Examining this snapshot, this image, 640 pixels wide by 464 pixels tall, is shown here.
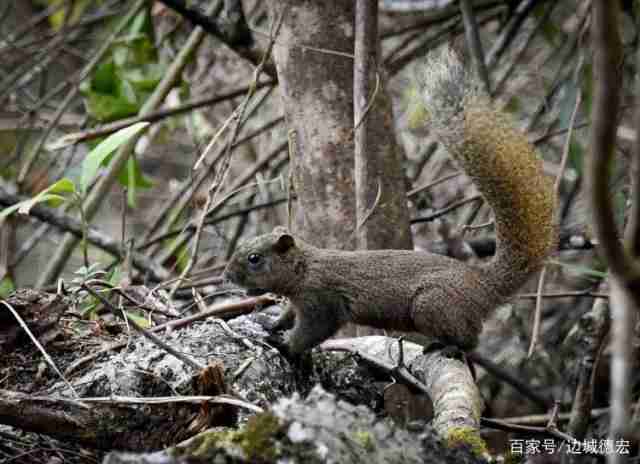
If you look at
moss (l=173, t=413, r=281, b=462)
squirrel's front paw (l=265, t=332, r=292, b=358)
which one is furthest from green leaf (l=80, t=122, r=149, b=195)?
moss (l=173, t=413, r=281, b=462)

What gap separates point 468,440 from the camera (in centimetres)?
181

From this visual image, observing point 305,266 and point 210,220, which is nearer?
point 305,266

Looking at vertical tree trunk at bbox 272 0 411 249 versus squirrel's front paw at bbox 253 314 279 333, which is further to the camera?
vertical tree trunk at bbox 272 0 411 249

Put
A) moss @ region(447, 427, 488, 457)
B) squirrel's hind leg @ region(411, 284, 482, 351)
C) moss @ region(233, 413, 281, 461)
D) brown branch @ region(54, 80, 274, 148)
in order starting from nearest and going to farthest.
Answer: moss @ region(233, 413, 281, 461) → moss @ region(447, 427, 488, 457) → squirrel's hind leg @ region(411, 284, 482, 351) → brown branch @ region(54, 80, 274, 148)

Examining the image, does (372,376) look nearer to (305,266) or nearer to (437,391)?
(437,391)

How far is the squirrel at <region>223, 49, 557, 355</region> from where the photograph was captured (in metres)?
2.96

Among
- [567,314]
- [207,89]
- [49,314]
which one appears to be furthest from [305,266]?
[207,89]

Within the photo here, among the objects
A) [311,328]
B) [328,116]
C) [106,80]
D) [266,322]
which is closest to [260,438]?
[311,328]

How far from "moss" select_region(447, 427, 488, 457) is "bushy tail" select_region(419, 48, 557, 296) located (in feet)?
4.46

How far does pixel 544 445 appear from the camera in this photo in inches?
105

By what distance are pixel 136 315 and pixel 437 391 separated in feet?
4.50

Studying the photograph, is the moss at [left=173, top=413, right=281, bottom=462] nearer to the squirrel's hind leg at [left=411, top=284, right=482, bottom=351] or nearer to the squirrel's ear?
the squirrel's hind leg at [left=411, top=284, right=482, bottom=351]

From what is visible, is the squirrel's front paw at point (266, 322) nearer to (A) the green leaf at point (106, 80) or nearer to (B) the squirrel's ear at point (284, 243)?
(B) the squirrel's ear at point (284, 243)

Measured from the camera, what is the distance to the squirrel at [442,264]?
296 cm
